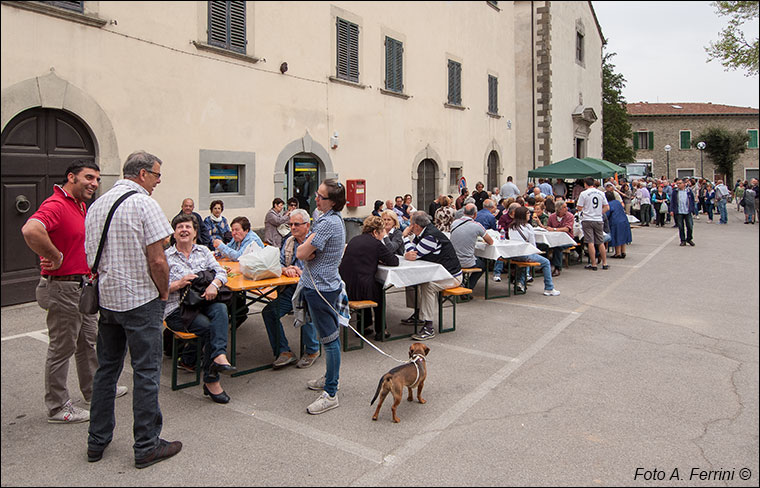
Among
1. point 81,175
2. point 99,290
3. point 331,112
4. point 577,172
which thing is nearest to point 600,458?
point 99,290

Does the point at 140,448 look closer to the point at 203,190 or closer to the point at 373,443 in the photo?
the point at 373,443

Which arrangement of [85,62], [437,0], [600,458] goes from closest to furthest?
1. [437,0]
2. [600,458]
3. [85,62]

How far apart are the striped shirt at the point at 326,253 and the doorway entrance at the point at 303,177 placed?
779 cm

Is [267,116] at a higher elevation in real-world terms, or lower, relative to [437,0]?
higher

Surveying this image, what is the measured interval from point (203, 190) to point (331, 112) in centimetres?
380

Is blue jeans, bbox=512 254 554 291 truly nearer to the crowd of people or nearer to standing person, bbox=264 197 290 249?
the crowd of people

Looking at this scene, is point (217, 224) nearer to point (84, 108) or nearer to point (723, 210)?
point (84, 108)

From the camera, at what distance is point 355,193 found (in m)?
13.3

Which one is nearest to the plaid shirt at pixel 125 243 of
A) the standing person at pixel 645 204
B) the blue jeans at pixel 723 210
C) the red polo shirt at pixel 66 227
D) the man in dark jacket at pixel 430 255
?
the red polo shirt at pixel 66 227

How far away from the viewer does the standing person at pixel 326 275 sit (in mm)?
3986

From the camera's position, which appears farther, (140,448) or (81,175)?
(81,175)

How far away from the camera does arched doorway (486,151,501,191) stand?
20000mm

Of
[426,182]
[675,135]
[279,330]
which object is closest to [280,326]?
[279,330]

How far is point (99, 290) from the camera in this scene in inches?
121
